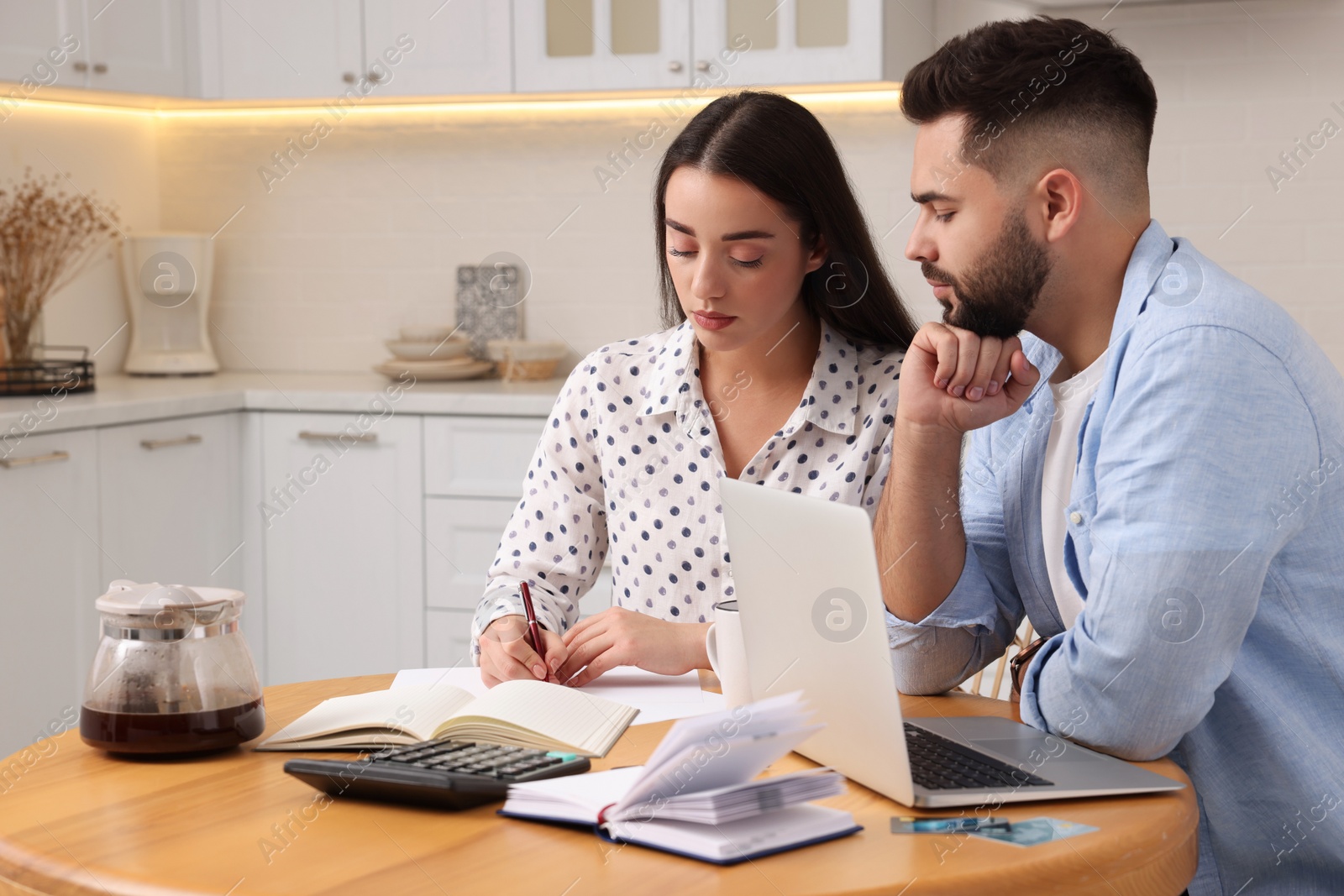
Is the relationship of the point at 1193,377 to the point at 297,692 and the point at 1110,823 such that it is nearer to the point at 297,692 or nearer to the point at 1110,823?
the point at 1110,823

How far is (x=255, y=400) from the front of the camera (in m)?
3.30

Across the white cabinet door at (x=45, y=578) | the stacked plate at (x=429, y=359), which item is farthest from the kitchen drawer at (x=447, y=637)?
the white cabinet door at (x=45, y=578)

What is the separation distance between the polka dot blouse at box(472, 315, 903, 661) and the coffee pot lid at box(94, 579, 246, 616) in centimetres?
62

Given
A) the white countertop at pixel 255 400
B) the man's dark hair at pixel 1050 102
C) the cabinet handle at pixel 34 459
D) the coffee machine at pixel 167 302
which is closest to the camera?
the man's dark hair at pixel 1050 102

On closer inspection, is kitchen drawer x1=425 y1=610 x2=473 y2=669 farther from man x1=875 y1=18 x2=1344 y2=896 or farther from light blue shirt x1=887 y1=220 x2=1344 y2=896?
light blue shirt x1=887 y1=220 x2=1344 y2=896

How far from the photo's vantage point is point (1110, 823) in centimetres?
99

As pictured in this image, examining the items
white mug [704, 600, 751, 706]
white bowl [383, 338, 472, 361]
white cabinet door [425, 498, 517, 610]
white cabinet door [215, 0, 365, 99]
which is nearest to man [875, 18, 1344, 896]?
white mug [704, 600, 751, 706]

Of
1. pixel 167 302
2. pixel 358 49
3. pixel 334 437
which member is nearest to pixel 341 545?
pixel 334 437

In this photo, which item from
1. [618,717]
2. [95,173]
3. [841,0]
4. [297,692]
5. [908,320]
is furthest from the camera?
[95,173]

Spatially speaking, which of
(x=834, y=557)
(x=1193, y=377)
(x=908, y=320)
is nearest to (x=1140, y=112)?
(x=1193, y=377)

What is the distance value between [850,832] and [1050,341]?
2.28ft

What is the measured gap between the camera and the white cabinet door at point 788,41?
304cm

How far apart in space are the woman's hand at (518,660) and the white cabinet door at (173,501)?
1822 mm

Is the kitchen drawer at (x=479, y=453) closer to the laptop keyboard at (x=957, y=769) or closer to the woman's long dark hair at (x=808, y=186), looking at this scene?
the woman's long dark hair at (x=808, y=186)
